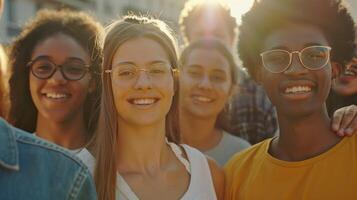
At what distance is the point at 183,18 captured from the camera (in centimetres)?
607

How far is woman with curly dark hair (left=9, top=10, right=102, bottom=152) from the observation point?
148 inches

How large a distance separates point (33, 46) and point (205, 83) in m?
1.36

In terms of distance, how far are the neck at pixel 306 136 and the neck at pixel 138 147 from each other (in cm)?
64

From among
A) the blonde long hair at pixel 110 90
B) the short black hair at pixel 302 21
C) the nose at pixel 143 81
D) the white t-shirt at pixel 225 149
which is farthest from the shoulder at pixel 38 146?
the white t-shirt at pixel 225 149

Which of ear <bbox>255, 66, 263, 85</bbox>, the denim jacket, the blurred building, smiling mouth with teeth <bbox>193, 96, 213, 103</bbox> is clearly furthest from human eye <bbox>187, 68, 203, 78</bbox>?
the blurred building

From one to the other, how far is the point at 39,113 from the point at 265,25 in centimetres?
169

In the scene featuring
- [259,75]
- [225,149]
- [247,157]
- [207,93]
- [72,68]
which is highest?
[72,68]

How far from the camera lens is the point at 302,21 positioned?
120 inches

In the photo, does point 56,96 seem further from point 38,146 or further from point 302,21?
point 38,146

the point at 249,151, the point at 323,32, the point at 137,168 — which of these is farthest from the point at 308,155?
the point at 137,168

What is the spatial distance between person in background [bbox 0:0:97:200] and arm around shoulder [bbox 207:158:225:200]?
5.06ft

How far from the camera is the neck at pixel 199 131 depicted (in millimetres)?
4719

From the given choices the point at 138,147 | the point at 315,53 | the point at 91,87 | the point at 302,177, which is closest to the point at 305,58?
the point at 315,53

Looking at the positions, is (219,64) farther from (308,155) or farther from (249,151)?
(308,155)
